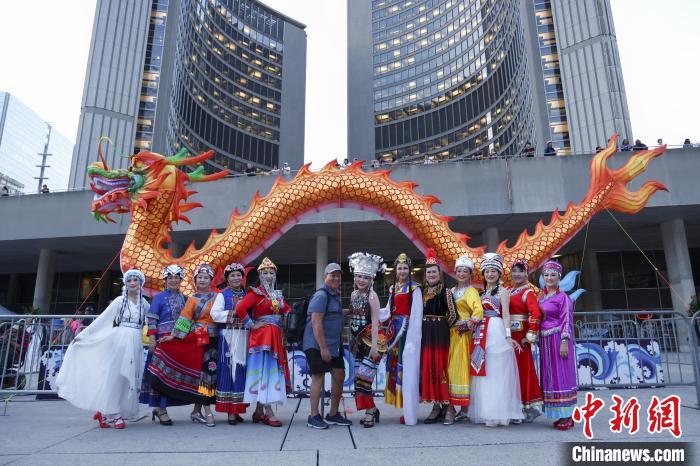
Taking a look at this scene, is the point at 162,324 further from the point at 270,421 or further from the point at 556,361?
the point at 556,361

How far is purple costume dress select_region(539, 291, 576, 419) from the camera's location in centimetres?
455

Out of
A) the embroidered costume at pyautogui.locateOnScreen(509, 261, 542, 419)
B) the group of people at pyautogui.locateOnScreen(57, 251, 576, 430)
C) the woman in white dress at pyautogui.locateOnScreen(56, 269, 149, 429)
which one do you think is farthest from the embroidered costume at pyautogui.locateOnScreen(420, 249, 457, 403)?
the woman in white dress at pyautogui.locateOnScreen(56, 269, 149, 429)

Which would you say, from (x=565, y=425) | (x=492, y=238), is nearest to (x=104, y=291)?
(x=492, y=238)

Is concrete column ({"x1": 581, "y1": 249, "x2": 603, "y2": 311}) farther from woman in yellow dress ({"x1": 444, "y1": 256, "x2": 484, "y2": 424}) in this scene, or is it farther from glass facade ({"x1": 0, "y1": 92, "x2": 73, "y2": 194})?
glass facade ({"x1": 0, "y1": 92, "x2": 73, "y2": 194})

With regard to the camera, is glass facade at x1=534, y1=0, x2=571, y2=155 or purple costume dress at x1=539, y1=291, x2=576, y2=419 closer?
purple costume dress at x1=539, y1=291, x2=576, y2=419

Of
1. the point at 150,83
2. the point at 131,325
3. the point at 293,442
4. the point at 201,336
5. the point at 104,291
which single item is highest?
the point at 150,83

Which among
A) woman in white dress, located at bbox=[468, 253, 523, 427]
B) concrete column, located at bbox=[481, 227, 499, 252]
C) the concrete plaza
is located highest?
concrete column, located at bbox=[481, 227, 499, 252]

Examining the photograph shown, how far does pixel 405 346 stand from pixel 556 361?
1.60 meters

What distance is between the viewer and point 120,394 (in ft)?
15.9

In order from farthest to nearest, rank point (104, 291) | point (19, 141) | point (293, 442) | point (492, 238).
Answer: point (19, 141), point (104, 291), point (492, 238), point (293, 442)

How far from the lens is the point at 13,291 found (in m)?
30.9

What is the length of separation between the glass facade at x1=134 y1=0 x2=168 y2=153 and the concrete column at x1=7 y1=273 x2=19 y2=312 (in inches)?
498

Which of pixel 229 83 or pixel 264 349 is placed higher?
pixel 229 83

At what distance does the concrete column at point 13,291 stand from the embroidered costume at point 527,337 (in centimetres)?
3643
